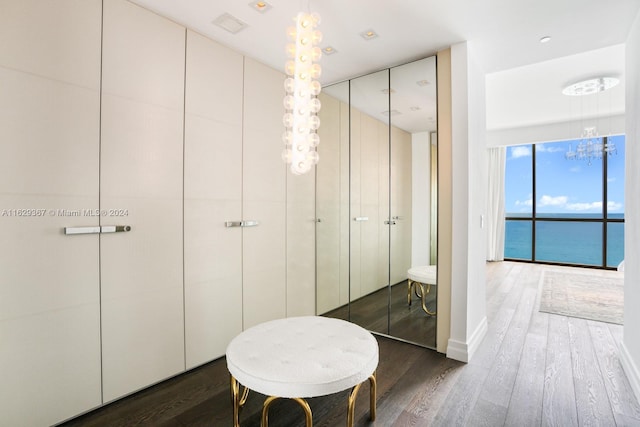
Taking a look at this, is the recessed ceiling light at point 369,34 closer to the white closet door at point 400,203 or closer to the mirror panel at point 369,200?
the mirror panel at point 369,200

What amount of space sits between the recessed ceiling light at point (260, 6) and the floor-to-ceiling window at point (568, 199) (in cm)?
615

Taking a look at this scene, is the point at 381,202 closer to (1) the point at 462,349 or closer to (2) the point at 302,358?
(1) the point at 462,349

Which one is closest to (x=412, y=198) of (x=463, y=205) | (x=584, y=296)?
(x=463, y=205)

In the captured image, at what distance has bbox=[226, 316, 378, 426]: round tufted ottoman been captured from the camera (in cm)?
132

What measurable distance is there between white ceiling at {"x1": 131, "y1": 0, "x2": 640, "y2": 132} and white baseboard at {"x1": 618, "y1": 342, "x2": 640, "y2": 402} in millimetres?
2430

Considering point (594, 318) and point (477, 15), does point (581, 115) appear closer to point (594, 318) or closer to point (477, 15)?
point (594, 318)

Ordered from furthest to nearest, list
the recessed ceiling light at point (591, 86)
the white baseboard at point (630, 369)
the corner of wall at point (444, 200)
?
1. the recessed ceiling light at point (591, 86)
2. the corner of wall at point (444, 200)
3. the white baseboard at point (630, 369)

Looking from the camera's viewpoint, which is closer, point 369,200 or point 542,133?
point 369,200

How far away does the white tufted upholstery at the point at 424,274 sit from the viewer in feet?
8.79

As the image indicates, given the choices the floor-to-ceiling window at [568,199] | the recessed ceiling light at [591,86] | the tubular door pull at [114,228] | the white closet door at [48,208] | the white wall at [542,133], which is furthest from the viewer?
the floor-to-ceiling window at [568,199]

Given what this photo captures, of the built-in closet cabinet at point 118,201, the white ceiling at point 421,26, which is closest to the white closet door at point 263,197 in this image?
the built-in closet cabinet at point 118,201

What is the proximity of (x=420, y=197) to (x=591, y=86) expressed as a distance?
3.34 metres

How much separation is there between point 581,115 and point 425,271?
17.6 ft

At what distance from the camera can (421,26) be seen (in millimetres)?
2260
